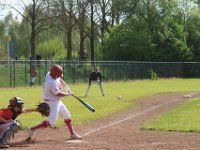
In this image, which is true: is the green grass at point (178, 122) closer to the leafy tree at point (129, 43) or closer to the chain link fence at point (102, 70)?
the chain link fence at point (102, 70)

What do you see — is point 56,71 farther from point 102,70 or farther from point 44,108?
point 102,70

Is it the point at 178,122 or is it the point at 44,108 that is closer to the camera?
the point at 44,108

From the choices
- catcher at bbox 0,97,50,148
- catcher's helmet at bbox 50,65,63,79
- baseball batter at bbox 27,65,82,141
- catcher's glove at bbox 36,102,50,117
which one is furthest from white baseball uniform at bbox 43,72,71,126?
catcher at bbox 0,97,50,148

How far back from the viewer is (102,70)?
2153 inches

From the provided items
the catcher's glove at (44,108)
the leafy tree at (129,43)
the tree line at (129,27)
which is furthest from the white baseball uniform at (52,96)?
the leafy tree at (129,43)

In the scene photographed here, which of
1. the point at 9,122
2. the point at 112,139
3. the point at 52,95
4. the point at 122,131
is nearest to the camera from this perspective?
the point at 9,122

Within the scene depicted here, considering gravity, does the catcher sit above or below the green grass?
above

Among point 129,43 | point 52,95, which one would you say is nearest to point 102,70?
point 129,43

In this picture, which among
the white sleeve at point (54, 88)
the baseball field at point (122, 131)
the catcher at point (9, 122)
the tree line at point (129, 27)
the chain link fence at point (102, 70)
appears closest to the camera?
the catcher at point (9, 122)

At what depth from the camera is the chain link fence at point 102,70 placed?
44469mm

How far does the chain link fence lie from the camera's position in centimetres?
4447

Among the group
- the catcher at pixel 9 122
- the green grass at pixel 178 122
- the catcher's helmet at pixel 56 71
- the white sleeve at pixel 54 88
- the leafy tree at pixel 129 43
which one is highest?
the leafy tree at pixel 129 43

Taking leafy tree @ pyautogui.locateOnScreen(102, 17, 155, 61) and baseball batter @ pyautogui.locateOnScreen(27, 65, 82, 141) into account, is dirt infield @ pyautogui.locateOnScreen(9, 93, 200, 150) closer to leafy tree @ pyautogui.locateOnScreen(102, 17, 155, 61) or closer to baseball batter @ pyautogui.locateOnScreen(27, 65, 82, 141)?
baseball batter @ pyautogui.locateOnScreen(27, 65, 82, 141)

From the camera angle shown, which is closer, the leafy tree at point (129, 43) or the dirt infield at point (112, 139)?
the dirt infield at point (112, 139)
